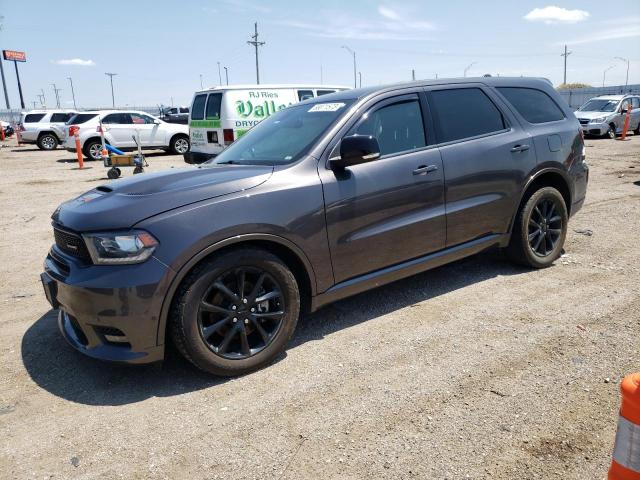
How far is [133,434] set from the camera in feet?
8.73

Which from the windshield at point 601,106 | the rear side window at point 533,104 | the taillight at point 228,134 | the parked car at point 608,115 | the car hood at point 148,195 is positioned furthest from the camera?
the windshield at point 601,106

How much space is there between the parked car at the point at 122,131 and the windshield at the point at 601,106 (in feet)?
55.0

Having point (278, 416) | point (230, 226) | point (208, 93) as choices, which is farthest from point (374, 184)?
point (208, 93)

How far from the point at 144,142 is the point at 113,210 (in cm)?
1641

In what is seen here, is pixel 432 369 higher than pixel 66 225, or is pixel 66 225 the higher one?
pixel 66 225

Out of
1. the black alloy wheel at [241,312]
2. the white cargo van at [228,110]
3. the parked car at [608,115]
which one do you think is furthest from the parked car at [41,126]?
the black alloy wheel at [241,312]

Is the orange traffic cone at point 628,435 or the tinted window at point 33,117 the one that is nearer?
the orange traffic cone at point 628,435

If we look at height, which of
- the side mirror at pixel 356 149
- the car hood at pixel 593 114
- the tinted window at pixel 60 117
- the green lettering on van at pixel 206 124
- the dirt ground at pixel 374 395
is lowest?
the dirt ground at pixel 374 395

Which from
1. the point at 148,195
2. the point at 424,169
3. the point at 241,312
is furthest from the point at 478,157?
the point at 148,195

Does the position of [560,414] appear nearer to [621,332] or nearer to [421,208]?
[621,332]

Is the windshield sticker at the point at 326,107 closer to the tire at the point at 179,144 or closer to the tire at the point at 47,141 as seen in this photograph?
the tire at the point at 179,144

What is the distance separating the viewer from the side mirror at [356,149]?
3.31 metres

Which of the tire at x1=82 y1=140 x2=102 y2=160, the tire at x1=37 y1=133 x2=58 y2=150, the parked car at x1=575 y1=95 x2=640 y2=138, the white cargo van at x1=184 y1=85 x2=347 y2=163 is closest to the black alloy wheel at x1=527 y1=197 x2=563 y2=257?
the white cargo van at x1=184 y1=85 x2=347 y2=163

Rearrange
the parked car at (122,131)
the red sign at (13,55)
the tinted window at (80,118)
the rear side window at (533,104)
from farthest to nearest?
the red sign at (13,55), the tinted window at (80,118), the parked car at (122,131), the rear side window at (533,104)
